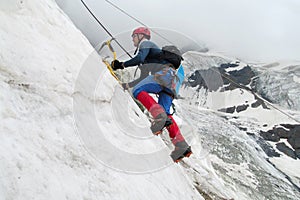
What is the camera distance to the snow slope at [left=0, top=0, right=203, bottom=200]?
8.38ft

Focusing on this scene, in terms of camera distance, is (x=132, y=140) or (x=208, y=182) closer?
(x=132, y=140)

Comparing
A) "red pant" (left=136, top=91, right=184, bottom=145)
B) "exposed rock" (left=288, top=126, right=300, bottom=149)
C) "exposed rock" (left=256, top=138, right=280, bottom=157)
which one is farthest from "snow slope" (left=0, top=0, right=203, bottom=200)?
"exposed rock" (left=288, top=126, right=300, bottom=149)

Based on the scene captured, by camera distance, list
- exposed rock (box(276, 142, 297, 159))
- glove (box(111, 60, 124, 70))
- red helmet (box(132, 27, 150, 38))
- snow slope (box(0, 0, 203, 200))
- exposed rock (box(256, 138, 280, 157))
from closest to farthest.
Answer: snow slope (box(0, 0, 203, 200)) < red helmet (box(132, 27, 150, 38)) < glove (box(111, 60, 124, 70)) < exposed rock (box(256, 138, 280, 157)) < exposed rock (box(276, 142, 297, 159))

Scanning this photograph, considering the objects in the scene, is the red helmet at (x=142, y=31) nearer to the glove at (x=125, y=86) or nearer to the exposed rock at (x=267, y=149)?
the glove at (x=125, y=86)

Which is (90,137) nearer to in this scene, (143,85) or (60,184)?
(60,184)

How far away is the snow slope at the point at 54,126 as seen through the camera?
101 inches

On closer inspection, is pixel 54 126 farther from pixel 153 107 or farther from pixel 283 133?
pixel 283 133

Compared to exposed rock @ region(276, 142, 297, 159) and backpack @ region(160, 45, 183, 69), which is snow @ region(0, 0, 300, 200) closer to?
backpack @ region(160, 45, 183, 69)

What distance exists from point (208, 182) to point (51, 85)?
541 cm

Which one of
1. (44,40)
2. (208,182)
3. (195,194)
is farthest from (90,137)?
(208,182)

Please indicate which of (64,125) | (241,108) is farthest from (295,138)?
(64,125)

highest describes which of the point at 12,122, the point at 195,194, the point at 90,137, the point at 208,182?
the point at 12,122

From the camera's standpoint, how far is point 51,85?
350 cm

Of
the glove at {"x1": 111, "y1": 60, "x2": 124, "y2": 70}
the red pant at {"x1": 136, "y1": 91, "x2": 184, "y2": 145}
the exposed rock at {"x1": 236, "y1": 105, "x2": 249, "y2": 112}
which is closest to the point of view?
the red pant at {"x1": 136, "y1": 91, "x2": 184, "y2": 145}
